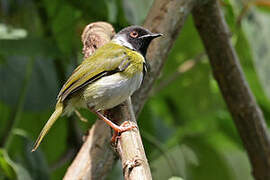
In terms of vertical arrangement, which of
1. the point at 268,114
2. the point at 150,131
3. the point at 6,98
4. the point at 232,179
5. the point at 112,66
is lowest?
the point at 232,179

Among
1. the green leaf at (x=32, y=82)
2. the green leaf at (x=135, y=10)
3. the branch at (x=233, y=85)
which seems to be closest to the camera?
the branch at (x=233, y=85)

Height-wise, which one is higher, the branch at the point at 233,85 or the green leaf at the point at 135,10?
the green leaf at the point at 135,10

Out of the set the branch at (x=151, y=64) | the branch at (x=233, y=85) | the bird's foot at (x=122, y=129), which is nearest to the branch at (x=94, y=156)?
the branch at (x=151, y=64)

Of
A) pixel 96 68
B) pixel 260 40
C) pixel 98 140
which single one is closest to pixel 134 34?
pixel 96 68

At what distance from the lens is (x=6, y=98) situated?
411 cm

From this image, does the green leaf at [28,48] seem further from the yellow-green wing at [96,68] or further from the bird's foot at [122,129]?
the bird's foot at [122,129]

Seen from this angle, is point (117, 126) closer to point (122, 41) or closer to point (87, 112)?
point (122, 41)

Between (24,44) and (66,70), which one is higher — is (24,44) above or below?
above

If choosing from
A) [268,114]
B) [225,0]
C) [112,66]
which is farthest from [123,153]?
[268,114]

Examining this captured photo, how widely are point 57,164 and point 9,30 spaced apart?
1.11 m

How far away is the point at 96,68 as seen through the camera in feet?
10.1

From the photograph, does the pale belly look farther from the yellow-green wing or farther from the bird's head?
the bird's head

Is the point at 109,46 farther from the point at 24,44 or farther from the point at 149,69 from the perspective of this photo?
the point at 24,44

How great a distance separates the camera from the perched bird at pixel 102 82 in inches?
117
